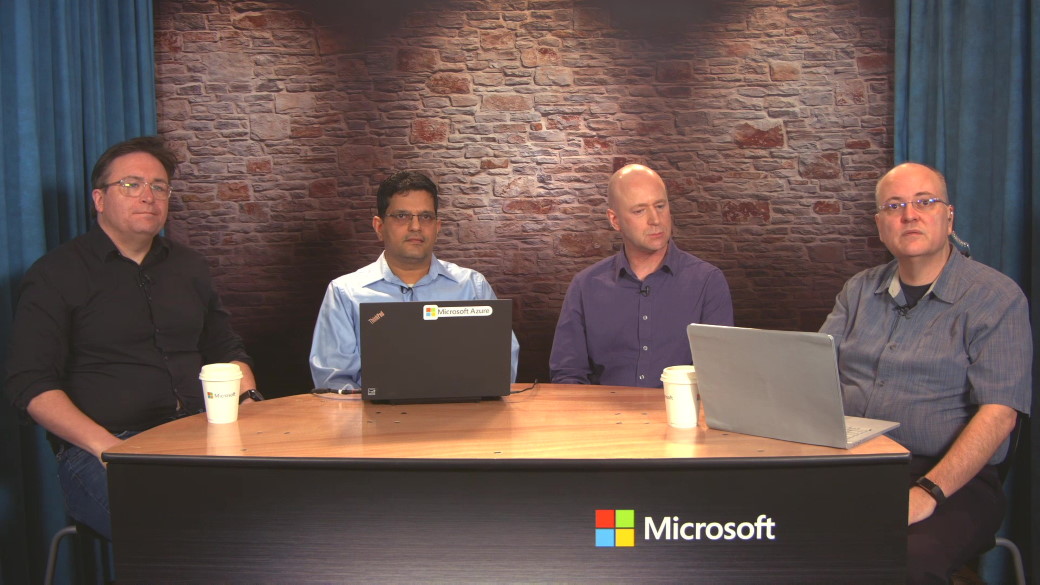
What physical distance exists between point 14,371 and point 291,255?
7.08 ft

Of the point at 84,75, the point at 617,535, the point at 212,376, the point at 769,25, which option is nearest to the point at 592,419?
the point at 617,535

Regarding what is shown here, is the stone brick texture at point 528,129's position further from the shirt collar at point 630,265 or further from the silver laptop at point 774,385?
the silver laptop at point 774,385

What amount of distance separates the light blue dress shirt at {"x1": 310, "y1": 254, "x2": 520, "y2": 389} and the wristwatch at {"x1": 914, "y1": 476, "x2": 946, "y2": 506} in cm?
128

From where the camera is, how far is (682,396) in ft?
6.15

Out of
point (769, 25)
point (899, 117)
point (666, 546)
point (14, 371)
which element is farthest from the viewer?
point (769, 25)

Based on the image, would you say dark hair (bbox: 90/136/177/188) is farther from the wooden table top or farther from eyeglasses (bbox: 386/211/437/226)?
the wooden table top

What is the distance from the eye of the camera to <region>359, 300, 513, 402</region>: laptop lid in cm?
206

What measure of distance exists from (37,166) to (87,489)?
3.91ft

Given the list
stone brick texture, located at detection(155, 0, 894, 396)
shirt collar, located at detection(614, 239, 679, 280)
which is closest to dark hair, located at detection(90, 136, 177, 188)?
shirt collar, located at detection(614, 239, 679, 280)

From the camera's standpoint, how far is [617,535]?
1649mm

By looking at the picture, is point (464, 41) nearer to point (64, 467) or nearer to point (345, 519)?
point (64, 467)

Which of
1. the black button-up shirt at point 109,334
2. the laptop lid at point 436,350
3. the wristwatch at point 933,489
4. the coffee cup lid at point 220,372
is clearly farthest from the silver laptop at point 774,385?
the black button-up shirt at point 109,334

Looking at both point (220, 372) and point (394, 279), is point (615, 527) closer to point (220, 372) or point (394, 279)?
point (220, 372)

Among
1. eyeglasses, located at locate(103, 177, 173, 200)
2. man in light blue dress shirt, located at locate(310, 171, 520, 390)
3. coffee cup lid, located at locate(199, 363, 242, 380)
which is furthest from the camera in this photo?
man in light blue dress shirt, located at locate(310, 171, 520, 390)
